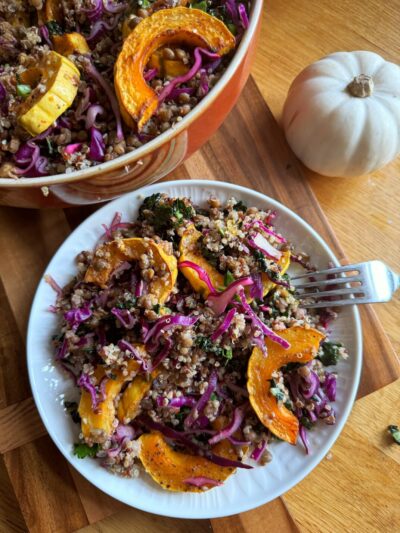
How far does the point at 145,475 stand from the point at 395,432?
75 cm

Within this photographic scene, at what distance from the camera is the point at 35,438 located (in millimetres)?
1568

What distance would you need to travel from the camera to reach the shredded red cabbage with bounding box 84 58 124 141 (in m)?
1.30

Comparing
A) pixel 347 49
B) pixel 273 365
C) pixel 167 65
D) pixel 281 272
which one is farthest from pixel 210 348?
pixel 347 49

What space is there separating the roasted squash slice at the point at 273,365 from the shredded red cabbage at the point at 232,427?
5 centimetres

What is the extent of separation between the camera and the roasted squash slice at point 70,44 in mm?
1310

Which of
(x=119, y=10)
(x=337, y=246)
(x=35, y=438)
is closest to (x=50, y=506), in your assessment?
(x=35, y=438)

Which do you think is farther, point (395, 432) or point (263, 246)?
point (395, 432)

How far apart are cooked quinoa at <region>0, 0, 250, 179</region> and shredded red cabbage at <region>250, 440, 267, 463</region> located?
0.82m

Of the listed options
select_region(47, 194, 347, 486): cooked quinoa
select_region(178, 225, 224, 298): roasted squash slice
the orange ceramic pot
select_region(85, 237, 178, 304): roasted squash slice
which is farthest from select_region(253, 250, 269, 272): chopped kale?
the orange ceramic pot

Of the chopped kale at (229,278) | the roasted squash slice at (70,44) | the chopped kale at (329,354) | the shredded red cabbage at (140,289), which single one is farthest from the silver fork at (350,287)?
the roasted squash slice at (70,44)

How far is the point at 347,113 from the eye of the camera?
1591mm

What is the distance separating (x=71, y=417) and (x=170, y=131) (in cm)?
80

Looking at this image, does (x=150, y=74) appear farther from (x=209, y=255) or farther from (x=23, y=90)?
(x=209, y=255)

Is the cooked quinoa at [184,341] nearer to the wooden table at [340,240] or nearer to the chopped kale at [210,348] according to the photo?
the chopped kale at [210,348]
